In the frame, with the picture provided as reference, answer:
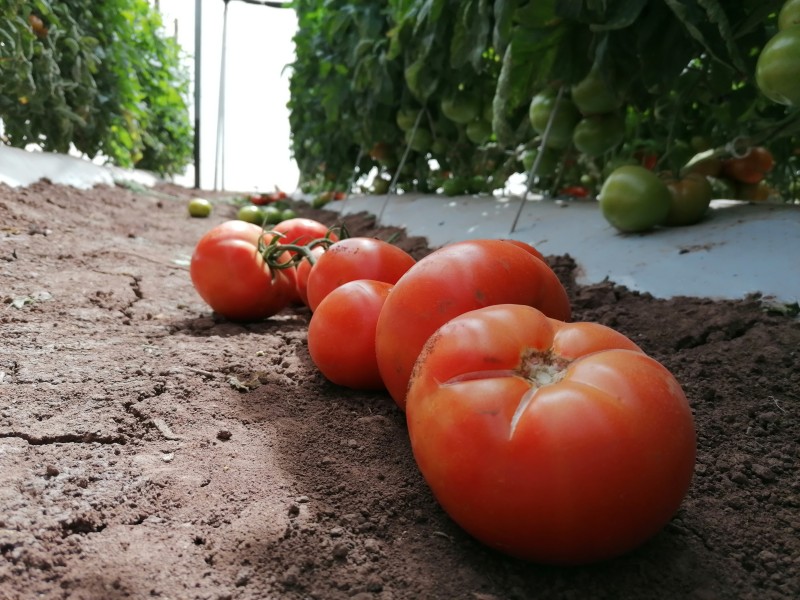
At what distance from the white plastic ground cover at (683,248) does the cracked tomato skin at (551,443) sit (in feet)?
4.05

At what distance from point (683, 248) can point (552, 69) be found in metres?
0.92

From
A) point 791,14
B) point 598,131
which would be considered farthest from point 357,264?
point 598,131

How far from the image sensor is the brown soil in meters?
0.86

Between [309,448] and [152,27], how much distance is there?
33.4 feet

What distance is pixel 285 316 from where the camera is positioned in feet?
8.15

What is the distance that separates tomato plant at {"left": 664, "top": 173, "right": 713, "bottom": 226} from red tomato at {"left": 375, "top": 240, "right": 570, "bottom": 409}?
5.52 feet

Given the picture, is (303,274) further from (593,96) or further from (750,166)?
(750,166)

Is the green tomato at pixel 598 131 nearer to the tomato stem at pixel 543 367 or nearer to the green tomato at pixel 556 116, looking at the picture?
the green tomato at pixel 556 116

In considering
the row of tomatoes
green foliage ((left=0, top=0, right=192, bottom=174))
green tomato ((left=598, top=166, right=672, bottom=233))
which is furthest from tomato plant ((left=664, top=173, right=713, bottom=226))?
green foliage ((left=0, top=0, right=192, bottom=174))

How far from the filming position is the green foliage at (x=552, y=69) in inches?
85.6

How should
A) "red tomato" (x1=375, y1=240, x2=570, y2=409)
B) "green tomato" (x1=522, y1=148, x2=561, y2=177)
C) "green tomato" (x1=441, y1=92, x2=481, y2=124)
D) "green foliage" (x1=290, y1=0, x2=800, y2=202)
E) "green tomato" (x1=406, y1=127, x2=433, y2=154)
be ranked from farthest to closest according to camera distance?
1. "green tomato" (x1=406, y1=127, x2=433, y2=154)
2. "green tomato" (x1=441, y1=92, x2=481, y2=124)
3. "green tomato" (x1=522, y1=148, x2=561, y2=177)
4. "green foliage" (x1=290, y1=0, x2=800, y2=202)
5. "red tomato" (x1=375, y1=240, x2=570, y2=409)

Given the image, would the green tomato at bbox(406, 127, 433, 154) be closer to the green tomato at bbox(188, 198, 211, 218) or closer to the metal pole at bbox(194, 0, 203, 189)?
the green tomato at bbox(188, 198, 211, 218)

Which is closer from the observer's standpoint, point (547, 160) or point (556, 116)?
point (556, 116)

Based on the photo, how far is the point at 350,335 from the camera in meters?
1.51
